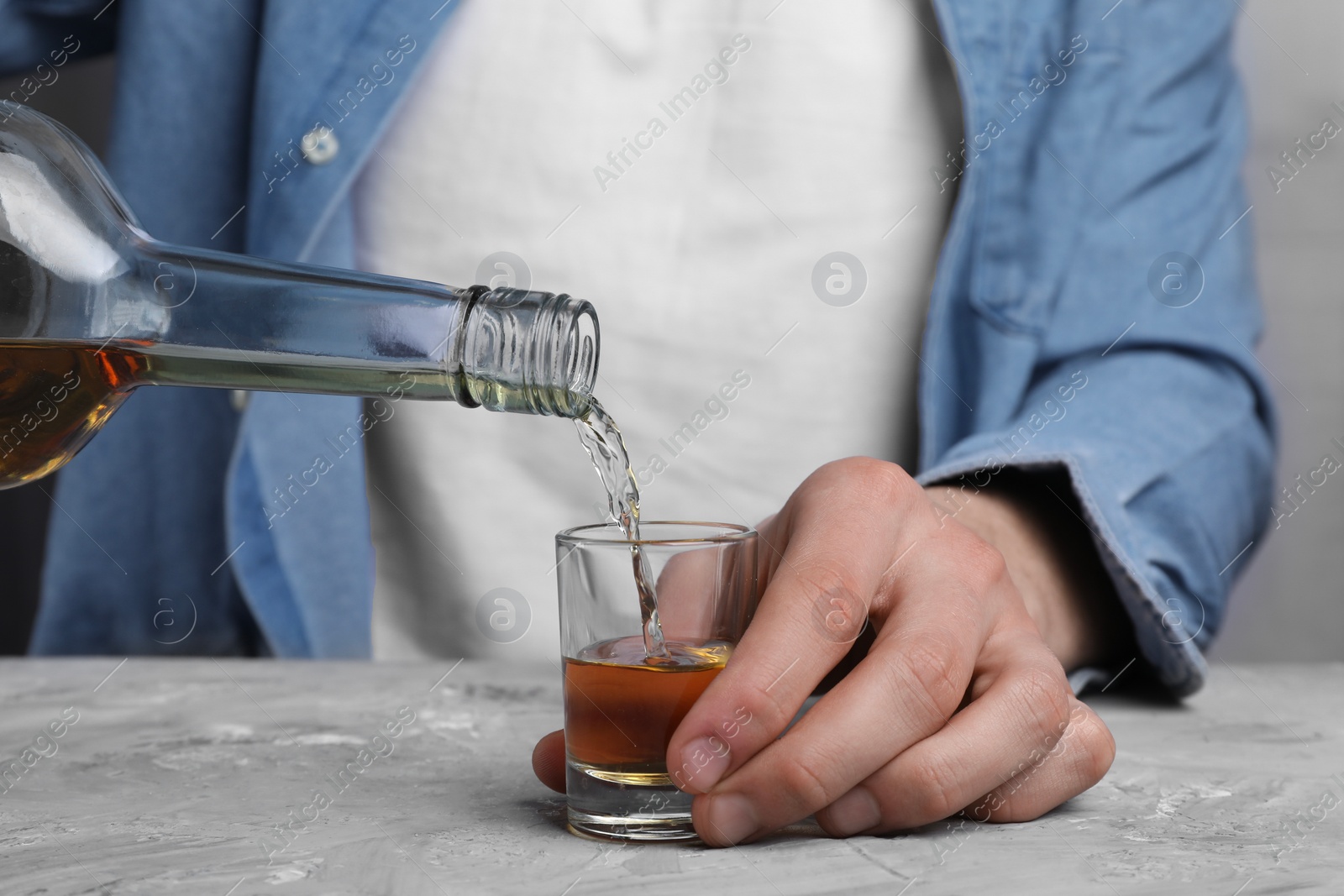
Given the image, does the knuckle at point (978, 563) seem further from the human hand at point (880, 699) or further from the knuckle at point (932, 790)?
the knuckle at point (932, 790)

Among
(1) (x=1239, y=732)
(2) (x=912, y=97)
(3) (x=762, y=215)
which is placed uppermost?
(2) (x=912, y=97)

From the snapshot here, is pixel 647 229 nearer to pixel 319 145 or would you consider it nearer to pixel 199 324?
pixel 319 145

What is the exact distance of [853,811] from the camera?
1.93ft

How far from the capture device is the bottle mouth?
0.57 m

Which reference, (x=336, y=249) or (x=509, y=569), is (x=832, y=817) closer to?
(x=509, y=569)

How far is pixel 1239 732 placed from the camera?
2.80ft

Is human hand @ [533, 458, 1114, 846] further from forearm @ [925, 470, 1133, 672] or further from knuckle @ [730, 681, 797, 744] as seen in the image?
forearm @ [925, 470, 1133, 672]

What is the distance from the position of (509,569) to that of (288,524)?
245mm

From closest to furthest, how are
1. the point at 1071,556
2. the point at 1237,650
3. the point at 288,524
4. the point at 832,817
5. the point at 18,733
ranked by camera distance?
1. the point at 832,817
2. the point at 18,733
3. the point at 1071,556
4. the point at 288,524
5. the point at 1237,650

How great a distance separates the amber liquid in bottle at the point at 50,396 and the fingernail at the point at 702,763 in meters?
0.35

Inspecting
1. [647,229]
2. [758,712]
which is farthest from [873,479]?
[647,229]

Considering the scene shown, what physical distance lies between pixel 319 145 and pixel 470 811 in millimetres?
760

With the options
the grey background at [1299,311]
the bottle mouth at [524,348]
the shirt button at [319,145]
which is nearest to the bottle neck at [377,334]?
the bottle mouth at [524,348]

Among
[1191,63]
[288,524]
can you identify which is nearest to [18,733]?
[288,524]
